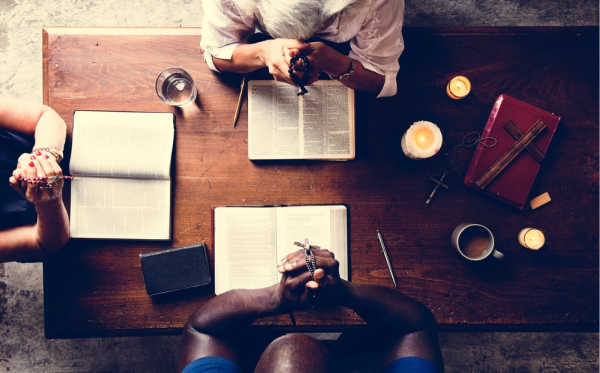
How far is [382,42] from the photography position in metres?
1.25

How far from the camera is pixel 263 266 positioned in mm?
1302

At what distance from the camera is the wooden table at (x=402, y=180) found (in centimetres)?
132

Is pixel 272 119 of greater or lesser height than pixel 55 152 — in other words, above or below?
above

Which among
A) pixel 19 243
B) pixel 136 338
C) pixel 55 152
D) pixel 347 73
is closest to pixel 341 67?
pixel 347 73

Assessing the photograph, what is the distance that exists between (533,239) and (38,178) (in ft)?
4.84

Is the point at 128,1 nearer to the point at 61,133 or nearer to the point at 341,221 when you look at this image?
the point at 61,133

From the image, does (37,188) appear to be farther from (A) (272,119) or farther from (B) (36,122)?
(A) (272,119)

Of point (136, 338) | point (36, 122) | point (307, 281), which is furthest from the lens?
point (136, 338)

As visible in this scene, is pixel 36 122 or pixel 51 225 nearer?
pixel 51 225

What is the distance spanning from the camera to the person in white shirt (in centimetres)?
111

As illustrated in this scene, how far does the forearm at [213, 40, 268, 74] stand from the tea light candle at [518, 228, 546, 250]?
975mm

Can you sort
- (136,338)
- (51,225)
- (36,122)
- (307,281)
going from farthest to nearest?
(136,338) → (36,122) → (51,225) → (307,281)

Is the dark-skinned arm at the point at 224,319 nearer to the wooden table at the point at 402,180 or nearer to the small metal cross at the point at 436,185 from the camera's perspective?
the wooden table at the point at 402,180

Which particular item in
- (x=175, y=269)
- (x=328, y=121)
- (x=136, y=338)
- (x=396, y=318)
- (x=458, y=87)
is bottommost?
(x=136, y=338)
